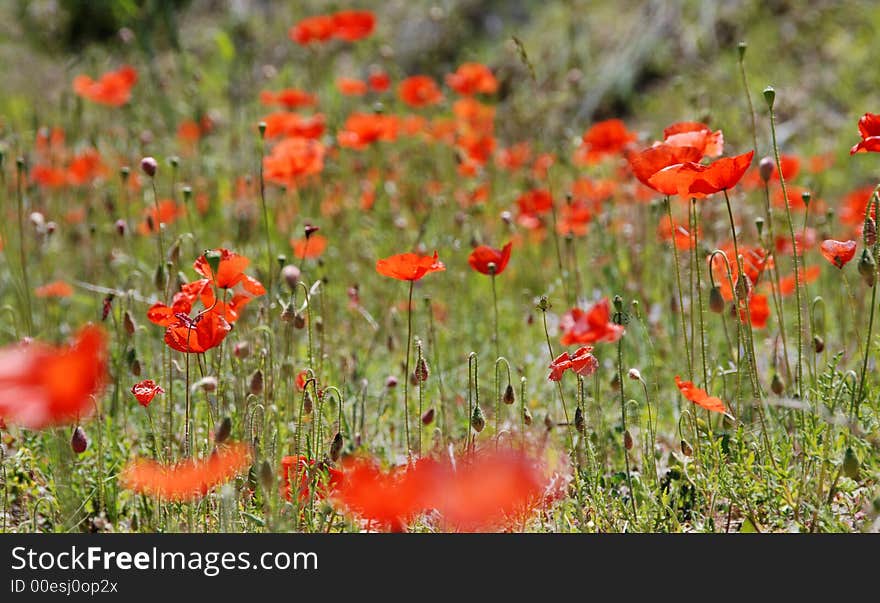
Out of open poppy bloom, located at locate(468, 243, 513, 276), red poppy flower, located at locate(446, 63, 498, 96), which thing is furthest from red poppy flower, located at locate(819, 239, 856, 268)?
red poppy flower, located at locate(446, 63, 498, 96)

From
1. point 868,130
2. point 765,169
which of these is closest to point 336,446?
point 765,169

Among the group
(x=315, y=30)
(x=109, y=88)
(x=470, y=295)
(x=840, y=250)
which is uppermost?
(x=315, y=30)

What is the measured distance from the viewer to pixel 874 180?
443 centimetres

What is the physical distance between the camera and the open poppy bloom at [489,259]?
2.36 meters

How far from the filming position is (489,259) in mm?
2404

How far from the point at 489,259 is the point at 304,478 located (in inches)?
24.3

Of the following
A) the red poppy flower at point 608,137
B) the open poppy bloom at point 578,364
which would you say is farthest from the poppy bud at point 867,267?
the red poppy flower at point 608,137

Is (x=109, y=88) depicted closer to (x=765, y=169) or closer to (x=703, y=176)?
(x=765, y=169)

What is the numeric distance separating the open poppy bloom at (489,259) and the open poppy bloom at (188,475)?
25.3 inches

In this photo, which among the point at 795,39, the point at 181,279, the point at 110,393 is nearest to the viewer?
the point at 181,279

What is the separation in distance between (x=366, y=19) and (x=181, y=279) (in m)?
2.30

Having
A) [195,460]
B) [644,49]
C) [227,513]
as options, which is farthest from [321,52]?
[227,513]

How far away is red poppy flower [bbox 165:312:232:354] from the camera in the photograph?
6.47 feet

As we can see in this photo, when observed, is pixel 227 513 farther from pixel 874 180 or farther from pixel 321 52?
pixel 321 52
